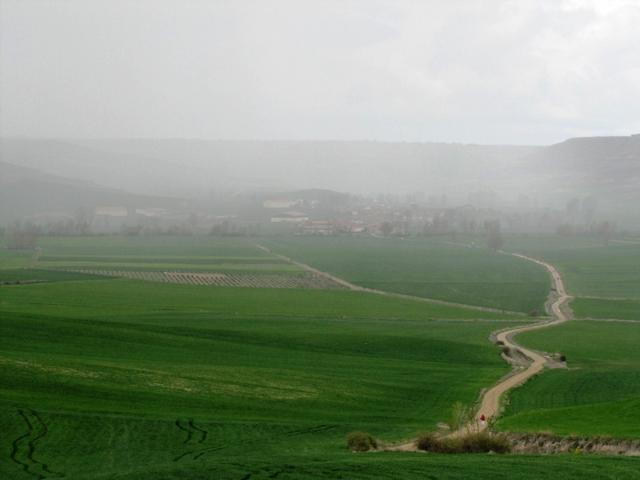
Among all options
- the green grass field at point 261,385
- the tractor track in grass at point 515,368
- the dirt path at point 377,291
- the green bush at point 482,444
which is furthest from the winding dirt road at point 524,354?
the dirt path at point 377,291

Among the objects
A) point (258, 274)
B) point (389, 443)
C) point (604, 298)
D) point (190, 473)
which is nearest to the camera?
point (190, 473)

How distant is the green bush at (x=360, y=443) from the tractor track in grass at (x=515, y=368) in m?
0.60

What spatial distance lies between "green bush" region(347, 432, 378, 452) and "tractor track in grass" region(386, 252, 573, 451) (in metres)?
0.60

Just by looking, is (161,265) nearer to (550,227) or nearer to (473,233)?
(473,233)

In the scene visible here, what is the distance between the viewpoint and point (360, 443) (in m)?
27.5

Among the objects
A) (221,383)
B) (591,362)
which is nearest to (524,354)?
(591,362)

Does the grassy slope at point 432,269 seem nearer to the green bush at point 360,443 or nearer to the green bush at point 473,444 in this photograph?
the green bush at point 360,443

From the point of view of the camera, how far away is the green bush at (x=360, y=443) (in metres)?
27.4

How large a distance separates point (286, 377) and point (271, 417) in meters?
8.13

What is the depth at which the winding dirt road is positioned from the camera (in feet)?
124

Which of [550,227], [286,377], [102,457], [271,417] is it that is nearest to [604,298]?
[286,377]

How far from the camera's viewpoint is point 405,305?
85.7 meters

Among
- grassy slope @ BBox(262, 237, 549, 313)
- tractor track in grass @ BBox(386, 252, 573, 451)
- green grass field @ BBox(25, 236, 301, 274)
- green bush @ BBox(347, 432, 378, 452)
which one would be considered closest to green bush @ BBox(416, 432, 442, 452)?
tractor track in grass @ BBox(386, 252, 573, 451)

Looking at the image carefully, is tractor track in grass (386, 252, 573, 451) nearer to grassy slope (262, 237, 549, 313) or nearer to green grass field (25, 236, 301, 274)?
grassy slope (262, 237, 549, 313)
